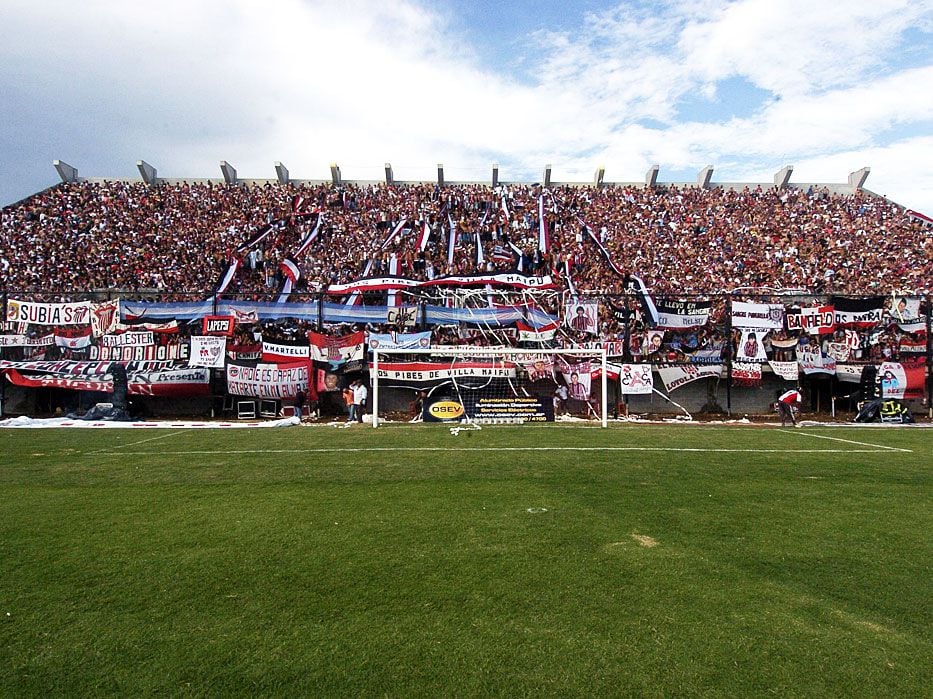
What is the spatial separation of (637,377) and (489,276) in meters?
6.59

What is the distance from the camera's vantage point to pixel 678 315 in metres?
20.6

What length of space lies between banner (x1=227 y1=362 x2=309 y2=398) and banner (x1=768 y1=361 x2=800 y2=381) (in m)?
15.3

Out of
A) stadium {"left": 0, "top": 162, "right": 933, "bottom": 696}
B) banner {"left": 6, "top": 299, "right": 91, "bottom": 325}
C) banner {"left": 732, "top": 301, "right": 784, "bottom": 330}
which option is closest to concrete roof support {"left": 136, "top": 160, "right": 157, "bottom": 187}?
stadium {"left": 0, "top": 162, "right": 933, "bottom": 696}

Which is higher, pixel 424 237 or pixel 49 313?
pixel 424 237

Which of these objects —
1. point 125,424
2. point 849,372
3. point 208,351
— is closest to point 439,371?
point 208,351

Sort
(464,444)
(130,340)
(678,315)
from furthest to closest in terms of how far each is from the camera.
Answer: (678,315)
(130,340)
(464,444)

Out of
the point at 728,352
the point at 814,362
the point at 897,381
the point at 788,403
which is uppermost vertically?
the point at 728,352

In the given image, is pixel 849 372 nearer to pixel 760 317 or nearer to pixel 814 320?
pixel 814 320

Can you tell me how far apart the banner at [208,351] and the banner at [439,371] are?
4733mm

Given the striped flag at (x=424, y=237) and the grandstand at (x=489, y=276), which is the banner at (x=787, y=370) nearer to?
the grandstand at (x=489, y=276)

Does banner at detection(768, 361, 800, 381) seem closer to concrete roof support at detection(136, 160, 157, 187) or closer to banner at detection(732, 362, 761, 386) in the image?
banner at detection(732, 362, 761, 386)

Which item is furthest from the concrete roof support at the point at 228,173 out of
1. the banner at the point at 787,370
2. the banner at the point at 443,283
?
the banner at the point at 787,370

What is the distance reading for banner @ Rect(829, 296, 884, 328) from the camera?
2030 cm

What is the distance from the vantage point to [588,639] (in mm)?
3674
